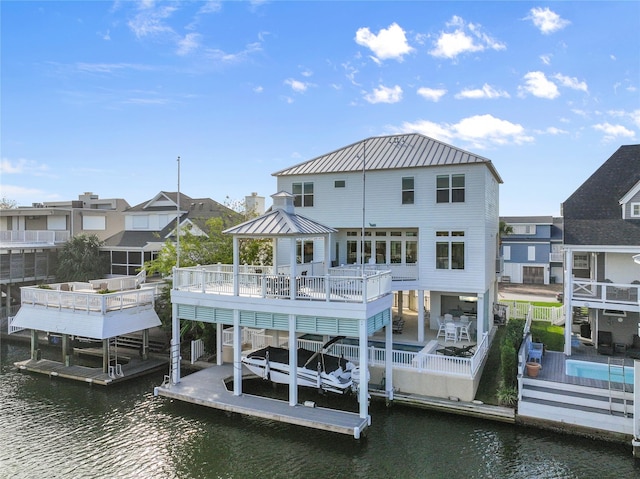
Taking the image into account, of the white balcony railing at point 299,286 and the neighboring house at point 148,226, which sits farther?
the neighboring house at point 148,226

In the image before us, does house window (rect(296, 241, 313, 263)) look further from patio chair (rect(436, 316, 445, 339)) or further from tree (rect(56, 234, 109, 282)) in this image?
tree (rect(56, 234, 109, 282))

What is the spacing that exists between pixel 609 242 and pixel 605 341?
14.9ft

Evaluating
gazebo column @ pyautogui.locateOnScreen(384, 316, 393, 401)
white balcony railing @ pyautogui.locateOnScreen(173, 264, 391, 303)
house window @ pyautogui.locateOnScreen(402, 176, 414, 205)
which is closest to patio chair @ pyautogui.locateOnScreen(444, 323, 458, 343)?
gazebo column @ pyautogui.locateOnScreen(384, 316, 393, 401)

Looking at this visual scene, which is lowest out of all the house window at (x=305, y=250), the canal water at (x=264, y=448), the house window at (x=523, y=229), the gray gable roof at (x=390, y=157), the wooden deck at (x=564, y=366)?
the canal water at (x=264, y=448)

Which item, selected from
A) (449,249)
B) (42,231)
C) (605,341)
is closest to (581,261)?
(605,341)

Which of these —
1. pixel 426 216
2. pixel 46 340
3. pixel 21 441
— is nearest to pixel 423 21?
pixel 426 216

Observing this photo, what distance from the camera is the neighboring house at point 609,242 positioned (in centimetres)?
1630

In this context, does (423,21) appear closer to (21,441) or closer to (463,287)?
(463,287)

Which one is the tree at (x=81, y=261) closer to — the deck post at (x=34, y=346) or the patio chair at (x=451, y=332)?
the deck post at (x=34, y=346)

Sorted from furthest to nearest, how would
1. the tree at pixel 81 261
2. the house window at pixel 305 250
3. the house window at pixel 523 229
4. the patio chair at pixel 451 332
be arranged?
the house window at pixel 523 229 → the tree at pixel 81 261 → the house window at pixel 305 250 → the patio chair at pixel 451 332

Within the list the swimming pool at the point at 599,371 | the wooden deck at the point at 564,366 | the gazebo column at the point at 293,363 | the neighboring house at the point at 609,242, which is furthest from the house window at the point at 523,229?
the gazebo column at the point at 293,363

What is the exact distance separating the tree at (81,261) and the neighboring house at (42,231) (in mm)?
1244

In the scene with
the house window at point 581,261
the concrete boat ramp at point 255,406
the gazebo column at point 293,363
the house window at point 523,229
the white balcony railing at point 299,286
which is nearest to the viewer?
the concrete boat ramp at point 255,406

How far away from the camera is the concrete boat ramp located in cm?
1272
